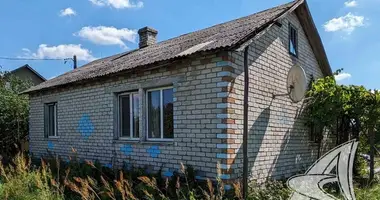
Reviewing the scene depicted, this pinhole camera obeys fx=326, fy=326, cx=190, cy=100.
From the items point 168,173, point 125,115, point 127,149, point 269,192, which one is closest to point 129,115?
point 125,115

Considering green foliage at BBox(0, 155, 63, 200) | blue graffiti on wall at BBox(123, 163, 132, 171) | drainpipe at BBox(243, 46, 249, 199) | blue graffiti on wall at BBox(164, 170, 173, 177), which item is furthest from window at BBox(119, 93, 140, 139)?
drainpipe at BBox(243, 46, 249, 199)

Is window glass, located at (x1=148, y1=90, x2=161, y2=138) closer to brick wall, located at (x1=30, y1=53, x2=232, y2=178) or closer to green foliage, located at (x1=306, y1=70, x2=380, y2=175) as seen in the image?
brick wall, located at (x1=30, y1=53, x2=232, y2=178)

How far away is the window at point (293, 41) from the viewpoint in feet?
27.2

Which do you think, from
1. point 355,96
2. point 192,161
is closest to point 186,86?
point 192,161

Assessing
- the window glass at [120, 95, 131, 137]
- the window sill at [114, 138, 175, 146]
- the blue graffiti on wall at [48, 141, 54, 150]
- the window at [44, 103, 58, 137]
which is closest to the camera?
the window sill at [114, 138, 175, 146]

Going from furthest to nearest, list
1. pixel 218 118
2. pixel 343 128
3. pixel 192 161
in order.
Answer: pixel 343 128, pixel 192 161, pixel 218 118

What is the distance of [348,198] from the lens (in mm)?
5184

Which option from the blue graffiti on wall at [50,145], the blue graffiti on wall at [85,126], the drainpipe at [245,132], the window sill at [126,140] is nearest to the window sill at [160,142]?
the window sill at [126,140]

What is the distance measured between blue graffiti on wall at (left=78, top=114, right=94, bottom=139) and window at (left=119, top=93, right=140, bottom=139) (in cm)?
118

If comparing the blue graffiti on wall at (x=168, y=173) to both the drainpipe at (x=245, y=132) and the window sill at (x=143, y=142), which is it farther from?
the drainpipe at (x=245, y=132)

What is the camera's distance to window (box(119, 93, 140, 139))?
25.3 ft

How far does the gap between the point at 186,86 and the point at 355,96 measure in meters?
4.32

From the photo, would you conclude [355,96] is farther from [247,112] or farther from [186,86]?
[186,86]

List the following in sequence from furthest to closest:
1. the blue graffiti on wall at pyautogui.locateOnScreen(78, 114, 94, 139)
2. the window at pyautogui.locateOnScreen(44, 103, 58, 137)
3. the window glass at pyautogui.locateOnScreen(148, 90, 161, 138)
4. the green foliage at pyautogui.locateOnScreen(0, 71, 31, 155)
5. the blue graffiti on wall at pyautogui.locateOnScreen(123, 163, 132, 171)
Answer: the green foliage at pyautogui.locateOnScreen(0, 71, 31, 155)
the window at pyautogui.locateOnScreen(44, 103, 58, 137)
the blue graffiti on wall at pyautogui.locateOnScreen(78, 114, 94, 139)
the blue graffiti on wall at pyautogui.locateOnScreen(123, 163, 132, 171)
the window glass at pyautogui.locateOnScreen(148, 90, 161, 138)
